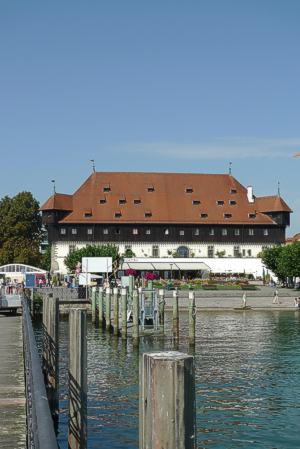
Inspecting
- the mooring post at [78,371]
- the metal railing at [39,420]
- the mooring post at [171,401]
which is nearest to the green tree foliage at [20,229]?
the mooring post at [78,371]

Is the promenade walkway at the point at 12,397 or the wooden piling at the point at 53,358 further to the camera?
the wooden piling at the point at 53,358

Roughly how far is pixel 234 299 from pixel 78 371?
5980 centimetres

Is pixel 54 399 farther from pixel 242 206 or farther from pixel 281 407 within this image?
pixel 242 206

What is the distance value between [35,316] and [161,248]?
5342 cm

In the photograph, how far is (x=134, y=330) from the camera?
38.8 m

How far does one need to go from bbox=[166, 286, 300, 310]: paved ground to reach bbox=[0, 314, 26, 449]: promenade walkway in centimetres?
4411

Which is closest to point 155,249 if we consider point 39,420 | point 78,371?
point 78,371

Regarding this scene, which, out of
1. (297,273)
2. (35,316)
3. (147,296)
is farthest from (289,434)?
(297,273)

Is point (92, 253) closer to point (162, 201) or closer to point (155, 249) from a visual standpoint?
point (155, 249)

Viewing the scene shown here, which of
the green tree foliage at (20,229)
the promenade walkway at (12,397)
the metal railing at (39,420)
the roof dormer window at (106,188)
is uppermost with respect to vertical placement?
the roof dormer window at (106,188)

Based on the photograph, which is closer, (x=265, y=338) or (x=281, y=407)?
(x=281, y=407)

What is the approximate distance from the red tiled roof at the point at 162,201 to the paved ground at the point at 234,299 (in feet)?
105

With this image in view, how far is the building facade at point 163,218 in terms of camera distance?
4173 inches

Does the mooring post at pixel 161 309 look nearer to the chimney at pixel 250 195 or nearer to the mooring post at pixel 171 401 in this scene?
the mooring post at pixel 171 401
